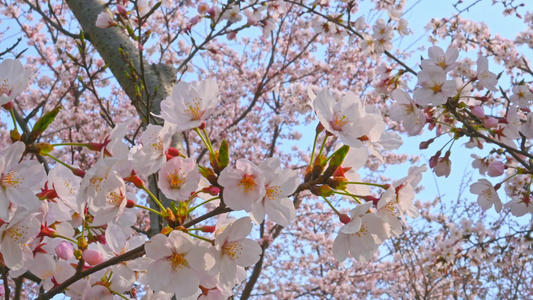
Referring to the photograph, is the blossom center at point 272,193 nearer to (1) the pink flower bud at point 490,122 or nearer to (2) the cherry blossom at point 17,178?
(2) the cherry blossom at point 17,178

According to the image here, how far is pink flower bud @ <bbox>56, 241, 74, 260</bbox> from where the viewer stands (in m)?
1.21

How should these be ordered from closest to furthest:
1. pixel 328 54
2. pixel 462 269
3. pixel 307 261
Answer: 1. pixel 462 269
2. pixel 328 54
3. pixel 307 261

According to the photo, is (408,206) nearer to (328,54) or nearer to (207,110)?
(207,110)

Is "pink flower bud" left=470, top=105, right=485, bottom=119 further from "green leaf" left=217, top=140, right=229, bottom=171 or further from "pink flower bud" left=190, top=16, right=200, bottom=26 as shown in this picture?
"pink flower bud" left=190, top=16, right=200, bottom=26

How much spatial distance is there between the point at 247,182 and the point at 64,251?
0.62 metres

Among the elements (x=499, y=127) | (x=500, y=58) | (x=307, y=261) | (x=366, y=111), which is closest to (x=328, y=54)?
(x=500, y=58)

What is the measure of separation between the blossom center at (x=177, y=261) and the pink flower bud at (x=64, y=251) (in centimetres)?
38

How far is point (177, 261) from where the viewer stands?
101cm

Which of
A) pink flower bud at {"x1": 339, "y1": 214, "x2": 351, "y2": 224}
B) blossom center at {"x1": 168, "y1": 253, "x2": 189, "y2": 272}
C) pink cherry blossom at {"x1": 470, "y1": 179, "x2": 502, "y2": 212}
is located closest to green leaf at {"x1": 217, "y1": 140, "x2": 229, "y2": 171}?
blossom center at {"x1": 168, "y1": 253, "x2": 189, "y2": 272}

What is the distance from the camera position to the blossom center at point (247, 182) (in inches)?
36.8

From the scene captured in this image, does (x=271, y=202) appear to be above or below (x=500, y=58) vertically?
below

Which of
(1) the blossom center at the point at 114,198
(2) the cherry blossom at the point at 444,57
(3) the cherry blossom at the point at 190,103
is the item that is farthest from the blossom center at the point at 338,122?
(2) the cherry blossom at the point at 444,57

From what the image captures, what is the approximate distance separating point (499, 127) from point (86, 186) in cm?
233

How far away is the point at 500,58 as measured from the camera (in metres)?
5.79
